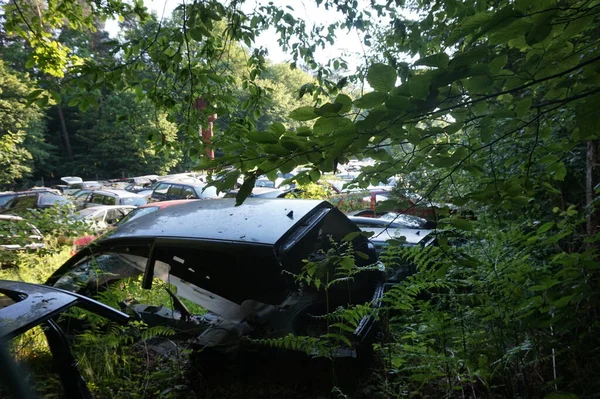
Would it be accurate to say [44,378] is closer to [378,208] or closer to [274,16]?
[378,208]

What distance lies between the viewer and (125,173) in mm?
34750

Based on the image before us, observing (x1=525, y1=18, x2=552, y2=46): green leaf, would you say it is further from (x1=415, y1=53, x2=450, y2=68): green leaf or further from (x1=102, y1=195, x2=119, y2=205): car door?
(x1=102, y1=195, x2=119, y2=205): car door

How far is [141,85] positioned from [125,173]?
3546 centimetres

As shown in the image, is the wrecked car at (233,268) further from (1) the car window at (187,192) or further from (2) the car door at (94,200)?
(2) the car door at (94,200)

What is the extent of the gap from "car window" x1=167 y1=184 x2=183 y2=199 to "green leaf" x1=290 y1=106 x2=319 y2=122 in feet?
48.2

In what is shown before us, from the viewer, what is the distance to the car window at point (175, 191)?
49.3ft

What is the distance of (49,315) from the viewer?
1750mm

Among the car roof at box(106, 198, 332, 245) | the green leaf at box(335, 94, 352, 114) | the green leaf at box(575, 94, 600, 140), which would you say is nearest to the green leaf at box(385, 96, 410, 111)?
the green leaf at box(335, 94, 352, 114)

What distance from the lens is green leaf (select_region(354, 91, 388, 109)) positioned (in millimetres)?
1103

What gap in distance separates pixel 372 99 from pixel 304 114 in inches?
9.3

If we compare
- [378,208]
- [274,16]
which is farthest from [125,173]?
[378,208]

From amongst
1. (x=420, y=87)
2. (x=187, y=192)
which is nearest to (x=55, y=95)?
(x=420, y=87)

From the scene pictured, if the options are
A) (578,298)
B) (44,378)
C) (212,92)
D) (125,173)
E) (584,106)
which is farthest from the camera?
(125,173)

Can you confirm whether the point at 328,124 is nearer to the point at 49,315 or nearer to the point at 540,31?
the point at 540,31
